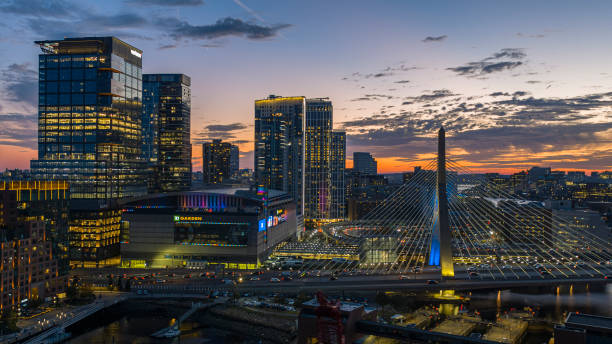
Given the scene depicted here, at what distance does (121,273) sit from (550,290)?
47.2 metres

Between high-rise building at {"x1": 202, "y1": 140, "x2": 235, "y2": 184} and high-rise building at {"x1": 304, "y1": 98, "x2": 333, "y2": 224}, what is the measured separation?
81.9 meters

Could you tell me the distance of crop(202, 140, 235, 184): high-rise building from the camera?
630 ft

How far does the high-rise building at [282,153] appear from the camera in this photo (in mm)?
114312

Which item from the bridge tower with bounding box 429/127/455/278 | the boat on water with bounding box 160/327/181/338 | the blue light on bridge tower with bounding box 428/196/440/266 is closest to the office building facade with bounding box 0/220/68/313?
the boat on water with bounding box 160/327/181/338

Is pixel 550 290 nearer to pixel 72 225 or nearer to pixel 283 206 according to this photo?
pixel 283 206

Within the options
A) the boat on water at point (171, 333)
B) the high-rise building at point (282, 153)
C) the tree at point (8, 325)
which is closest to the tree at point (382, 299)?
the boat on water at point (171, 333)

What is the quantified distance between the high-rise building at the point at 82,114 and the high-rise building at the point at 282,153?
4627 centimetres

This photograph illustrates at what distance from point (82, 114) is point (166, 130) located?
2105 inches

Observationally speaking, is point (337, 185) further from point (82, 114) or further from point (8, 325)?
point (8, 325)

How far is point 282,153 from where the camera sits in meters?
117

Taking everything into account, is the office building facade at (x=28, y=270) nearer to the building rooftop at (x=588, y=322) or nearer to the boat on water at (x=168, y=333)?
the boat on water at (x=168, y=333)

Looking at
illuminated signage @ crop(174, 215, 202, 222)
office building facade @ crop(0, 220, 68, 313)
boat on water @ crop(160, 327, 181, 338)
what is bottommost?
boat on water @ crop(160, 327, 181, 338)

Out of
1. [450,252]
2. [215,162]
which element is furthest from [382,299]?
[215,162]

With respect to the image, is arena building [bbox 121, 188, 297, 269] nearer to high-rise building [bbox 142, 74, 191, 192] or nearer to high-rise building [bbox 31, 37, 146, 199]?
high-rise building [bbox 31, 37, 146, 199]
